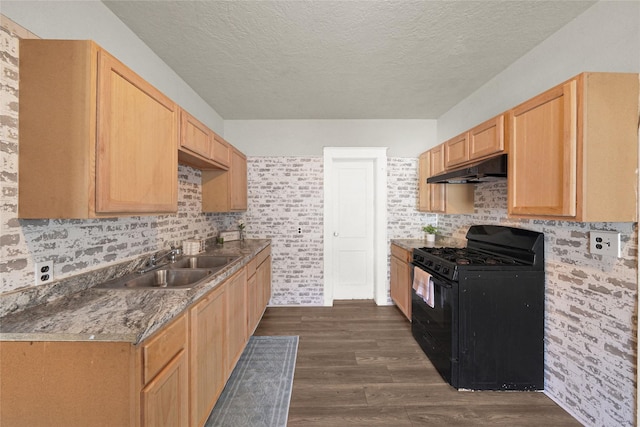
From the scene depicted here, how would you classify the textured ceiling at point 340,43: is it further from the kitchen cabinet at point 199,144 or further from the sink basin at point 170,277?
the sink basin at point 170,277

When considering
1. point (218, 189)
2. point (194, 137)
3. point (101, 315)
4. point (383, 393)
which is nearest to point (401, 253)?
point (383, 393)

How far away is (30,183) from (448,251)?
3.16m

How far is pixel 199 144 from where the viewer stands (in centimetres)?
217

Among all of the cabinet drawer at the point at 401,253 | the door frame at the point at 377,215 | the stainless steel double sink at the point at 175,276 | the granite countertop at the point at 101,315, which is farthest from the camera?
the door frame at the point at 377,215

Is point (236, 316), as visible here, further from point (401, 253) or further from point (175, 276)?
point (401, 253)

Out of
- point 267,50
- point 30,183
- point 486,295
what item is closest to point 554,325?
point 486,295

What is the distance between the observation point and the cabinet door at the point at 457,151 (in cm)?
250

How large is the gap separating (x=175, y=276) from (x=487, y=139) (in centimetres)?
289

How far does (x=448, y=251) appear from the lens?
263cm

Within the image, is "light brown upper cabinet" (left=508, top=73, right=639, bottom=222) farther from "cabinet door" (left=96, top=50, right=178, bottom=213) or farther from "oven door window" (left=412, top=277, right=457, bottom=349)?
A: "cabinet door" (left=96, top=50, right=178, bottom=213)

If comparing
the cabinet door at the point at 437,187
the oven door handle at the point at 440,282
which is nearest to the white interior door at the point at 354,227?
the cabinet door at the point at 437,187

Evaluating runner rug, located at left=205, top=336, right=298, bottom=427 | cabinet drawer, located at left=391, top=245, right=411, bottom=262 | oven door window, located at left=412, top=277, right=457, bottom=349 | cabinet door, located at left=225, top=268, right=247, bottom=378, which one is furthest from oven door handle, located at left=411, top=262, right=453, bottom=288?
cabinet door, located at left=225, top=268, right=247, bottom=378

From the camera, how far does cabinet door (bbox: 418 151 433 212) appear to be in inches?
133

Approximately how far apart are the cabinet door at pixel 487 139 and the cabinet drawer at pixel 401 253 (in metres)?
1.34
